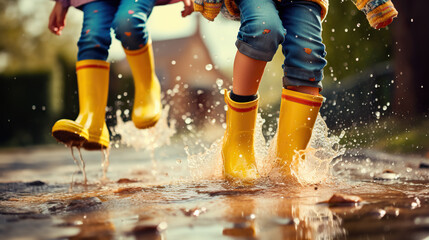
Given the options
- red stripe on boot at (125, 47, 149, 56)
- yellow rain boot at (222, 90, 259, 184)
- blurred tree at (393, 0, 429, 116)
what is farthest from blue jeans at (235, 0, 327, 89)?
blurred tree at (393, 0, 429, 116)

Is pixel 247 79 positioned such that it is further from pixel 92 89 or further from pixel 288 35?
pixel 92 89

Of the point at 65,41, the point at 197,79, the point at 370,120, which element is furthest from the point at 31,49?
the point at 370,120

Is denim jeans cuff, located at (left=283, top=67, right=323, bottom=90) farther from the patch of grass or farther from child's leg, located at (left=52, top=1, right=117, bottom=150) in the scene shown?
the patch of grass

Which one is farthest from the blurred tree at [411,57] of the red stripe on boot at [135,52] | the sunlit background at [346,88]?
the red stripe on boot at [135,52]

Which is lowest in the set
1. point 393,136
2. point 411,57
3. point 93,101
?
point 393,136

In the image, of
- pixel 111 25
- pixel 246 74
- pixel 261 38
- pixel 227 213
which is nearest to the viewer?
pixel 227 213

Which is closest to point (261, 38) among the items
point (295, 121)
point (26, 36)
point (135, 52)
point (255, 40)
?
point (255, 40)

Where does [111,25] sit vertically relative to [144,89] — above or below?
above

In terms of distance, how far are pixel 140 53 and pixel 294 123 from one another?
1014 millimetres

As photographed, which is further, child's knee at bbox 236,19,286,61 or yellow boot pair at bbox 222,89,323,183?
yellow boot pair at bbox 222,89,323,183

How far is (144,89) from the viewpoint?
2955mm

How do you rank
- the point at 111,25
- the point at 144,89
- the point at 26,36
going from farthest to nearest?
the point at 26,36 → the point at 144,89 → the point at 111,25

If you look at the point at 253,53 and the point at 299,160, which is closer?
the point at 253,53

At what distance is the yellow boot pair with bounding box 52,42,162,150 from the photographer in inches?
107
